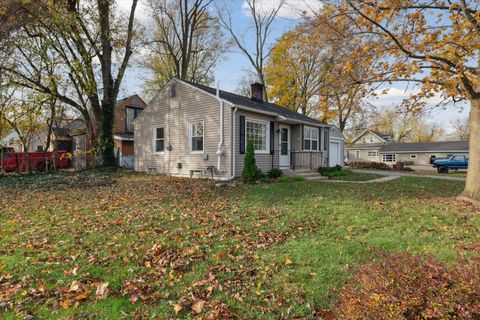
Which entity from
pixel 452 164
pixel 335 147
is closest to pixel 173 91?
pixel 335 147


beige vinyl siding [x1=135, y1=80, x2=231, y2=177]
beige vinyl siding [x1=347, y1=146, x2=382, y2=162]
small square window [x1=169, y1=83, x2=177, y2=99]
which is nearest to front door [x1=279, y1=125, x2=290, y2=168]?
beige vinyl siding [x1=135, y1=80, x2=231, y2=177]

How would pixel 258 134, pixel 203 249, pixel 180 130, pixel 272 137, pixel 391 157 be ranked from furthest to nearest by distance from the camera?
pixel 391 157
pixel 180 130
pixel 272 137
pixel 258 134
pixel 203 249

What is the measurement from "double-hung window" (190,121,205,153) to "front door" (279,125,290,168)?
409 centimetres

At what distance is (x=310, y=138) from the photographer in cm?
1672

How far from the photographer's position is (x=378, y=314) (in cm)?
187

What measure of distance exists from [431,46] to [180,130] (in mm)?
10464

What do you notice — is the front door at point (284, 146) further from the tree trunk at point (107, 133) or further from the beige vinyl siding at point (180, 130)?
the tree trunk at point (107, 133)

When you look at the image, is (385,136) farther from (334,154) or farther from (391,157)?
(334,154)

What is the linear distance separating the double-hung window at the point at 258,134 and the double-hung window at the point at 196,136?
7.06ft

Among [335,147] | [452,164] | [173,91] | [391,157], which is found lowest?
[452,164]

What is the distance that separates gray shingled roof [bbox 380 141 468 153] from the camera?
36.2 meters

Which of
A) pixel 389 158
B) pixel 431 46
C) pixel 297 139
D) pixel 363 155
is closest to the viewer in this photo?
pixel 431 46

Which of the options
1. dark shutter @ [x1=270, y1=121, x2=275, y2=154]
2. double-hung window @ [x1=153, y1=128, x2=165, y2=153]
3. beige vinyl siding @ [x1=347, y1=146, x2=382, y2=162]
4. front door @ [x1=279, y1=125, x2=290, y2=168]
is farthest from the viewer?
beige vinyl siding @ [x1=347, y1=146, x2=382, y2=162]

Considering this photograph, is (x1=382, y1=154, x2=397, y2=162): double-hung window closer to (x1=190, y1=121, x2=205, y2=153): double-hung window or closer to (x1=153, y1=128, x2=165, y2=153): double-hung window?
(x1=190, y1=121, x2=205, y2=153): double-hung window
